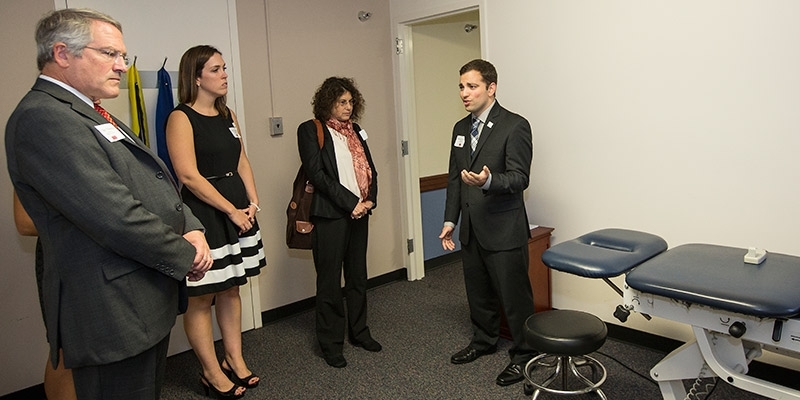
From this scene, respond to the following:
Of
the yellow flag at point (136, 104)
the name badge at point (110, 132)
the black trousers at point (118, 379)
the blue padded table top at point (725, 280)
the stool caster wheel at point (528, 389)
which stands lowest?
the stool caster wheel at point (528, 389)

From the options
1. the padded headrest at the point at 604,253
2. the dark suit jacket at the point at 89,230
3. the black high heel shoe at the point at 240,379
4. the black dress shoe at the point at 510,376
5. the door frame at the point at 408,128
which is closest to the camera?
the dark suit jacket at the point at 89,230

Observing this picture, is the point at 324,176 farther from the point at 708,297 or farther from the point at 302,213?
the point at 708,297

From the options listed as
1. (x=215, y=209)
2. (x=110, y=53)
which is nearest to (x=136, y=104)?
(x=215, y=209)

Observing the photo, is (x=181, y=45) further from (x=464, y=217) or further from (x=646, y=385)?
(x=646, y=385)

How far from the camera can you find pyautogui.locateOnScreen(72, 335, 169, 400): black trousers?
1438 millimetres

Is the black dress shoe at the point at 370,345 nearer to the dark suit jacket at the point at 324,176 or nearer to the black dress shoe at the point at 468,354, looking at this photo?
the black dress shoe at the point at 468,354

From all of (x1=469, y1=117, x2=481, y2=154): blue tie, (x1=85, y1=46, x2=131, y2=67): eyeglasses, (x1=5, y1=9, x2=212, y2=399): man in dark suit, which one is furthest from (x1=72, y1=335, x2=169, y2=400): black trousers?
(x1=469, y1=117, x2=481, y2=154): blue tie

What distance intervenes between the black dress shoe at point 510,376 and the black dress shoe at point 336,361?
0.80 metres

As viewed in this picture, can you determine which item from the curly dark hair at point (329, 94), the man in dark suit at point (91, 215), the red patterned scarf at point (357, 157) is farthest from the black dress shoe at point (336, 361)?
the man in dark suit at point (91, 215)

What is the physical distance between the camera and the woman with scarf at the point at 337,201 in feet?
9.21

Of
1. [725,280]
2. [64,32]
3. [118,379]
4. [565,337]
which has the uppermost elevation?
[64,32]

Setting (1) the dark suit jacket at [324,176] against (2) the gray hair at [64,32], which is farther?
(1) the dark suit jacket at [324,176]

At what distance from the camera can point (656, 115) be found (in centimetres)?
269

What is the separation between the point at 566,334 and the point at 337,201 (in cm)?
128
